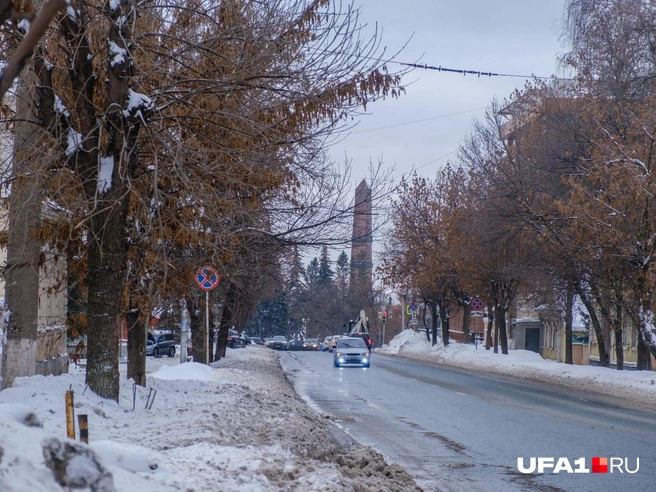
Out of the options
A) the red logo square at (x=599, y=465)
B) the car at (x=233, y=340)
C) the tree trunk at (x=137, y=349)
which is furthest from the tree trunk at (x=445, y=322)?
the red logo square at (x=599, y=465)

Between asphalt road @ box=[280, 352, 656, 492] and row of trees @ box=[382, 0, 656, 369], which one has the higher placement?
row of trees @ box=[382, 0, 656, 369]

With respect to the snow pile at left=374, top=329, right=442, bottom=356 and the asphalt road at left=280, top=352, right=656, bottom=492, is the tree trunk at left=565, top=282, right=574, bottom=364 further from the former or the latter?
the snow pile at left=374, top=329, right=442, bottom=356

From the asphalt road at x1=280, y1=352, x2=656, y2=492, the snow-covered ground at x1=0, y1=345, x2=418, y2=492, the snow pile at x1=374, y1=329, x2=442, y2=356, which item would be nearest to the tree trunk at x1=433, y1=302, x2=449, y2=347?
→ the snow pile at x1=374, y1=329, x2=442, y2=356

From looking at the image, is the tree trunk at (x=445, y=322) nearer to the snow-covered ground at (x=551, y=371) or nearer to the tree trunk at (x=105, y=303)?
the snow-covered ground at (x=551, y=371)

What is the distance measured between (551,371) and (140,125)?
27378 mm

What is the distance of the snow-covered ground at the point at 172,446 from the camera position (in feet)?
16.2

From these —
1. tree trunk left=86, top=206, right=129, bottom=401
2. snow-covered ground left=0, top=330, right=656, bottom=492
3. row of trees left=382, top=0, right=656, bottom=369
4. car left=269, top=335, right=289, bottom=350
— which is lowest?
car left=269, top=335, right=289, bottom=350

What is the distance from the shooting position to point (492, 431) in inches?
576

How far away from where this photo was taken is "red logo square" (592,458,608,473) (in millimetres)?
10602

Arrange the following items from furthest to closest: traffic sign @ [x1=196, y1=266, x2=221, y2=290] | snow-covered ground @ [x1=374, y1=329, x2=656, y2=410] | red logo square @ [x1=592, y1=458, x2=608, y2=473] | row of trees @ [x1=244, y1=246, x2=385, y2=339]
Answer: row of trees @ [x1=244, y1=246, x2=385, y2=339] < snow-covered ground @ [x1=374, y1=329, x2=656, y2=410] < traffic sign @ [x1=196, y1=266, x2=221, y2=290] < red logo square @ [x1=592, y1=458, x2=608, y2=473]

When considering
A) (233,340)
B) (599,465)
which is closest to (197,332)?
(599,465)

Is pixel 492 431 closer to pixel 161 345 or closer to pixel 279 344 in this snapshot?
pixel 161 345

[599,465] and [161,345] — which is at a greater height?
[599,465]

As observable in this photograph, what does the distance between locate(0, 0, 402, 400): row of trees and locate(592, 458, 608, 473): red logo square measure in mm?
5586
